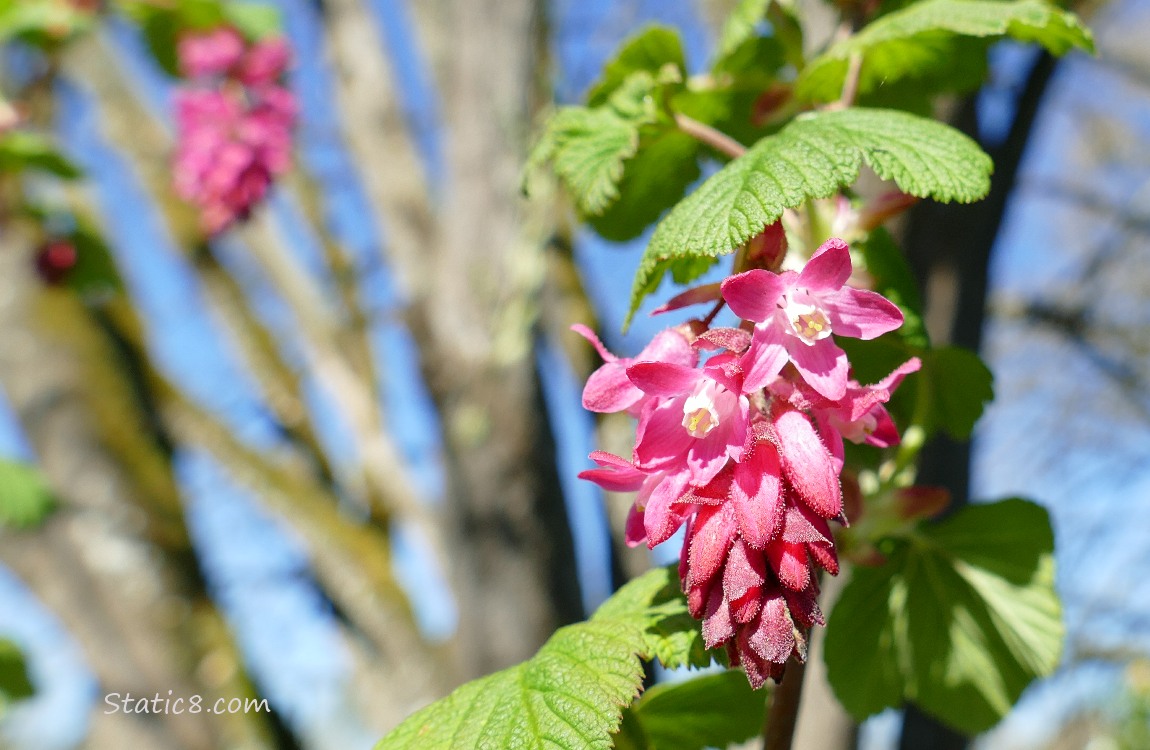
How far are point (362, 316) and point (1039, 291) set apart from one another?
11.5 feet

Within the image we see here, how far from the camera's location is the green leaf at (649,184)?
90 cm

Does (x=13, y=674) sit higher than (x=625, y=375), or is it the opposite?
(x=625, y=375)

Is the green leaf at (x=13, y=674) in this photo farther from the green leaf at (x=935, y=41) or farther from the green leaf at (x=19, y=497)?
the green leaf at (x=935, y=41)

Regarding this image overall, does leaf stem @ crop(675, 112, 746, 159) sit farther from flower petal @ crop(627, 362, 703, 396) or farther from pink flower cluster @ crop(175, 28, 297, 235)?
pink flower cluster @ crop(175, 28, 297, 235)

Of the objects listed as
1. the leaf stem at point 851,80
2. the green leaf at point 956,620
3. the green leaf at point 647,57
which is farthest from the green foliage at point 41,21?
the green leaf at point 956,620

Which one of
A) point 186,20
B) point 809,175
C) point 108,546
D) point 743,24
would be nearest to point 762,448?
point 809,175

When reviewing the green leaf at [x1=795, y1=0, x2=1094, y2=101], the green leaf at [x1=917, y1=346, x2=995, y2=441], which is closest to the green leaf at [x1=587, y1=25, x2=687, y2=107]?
the green leaf at [x1=795, y1=0, x2=1094, y2=101]

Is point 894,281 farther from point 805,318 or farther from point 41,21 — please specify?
point 41,21

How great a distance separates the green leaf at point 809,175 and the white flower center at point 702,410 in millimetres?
88

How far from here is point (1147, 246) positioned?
400 cm

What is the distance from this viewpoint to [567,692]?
0.60 meters

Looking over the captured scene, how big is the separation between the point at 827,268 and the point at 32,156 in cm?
223

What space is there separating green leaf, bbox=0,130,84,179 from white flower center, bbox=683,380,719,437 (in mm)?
2143

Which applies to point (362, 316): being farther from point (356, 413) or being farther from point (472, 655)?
point (472, 655)
